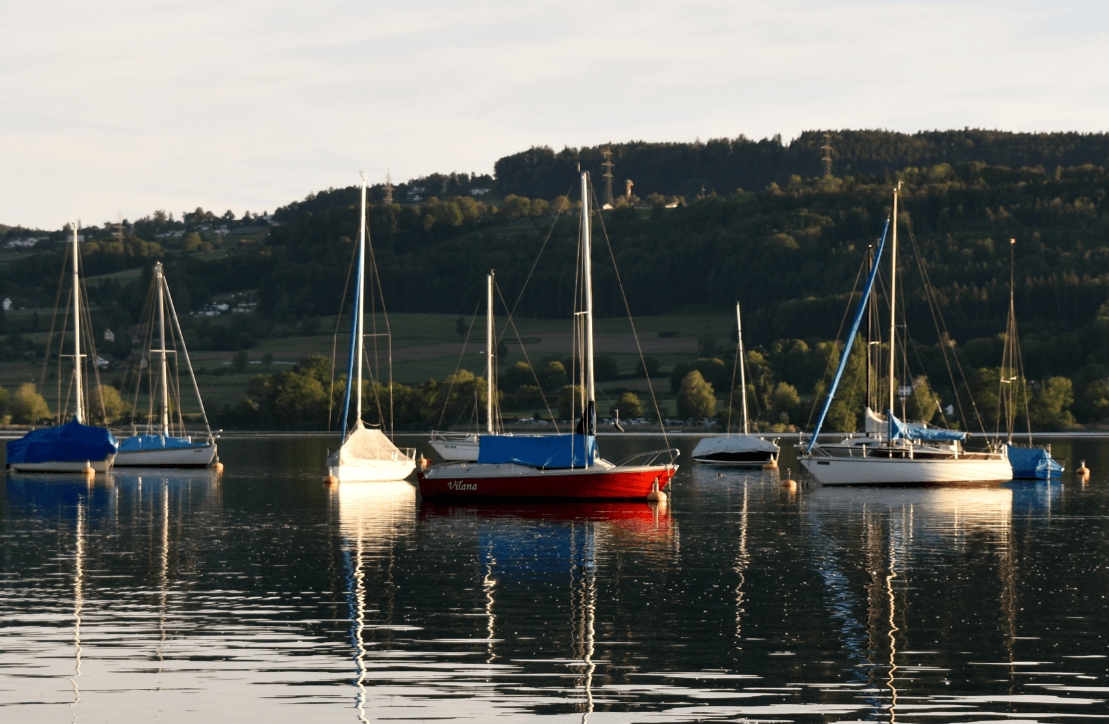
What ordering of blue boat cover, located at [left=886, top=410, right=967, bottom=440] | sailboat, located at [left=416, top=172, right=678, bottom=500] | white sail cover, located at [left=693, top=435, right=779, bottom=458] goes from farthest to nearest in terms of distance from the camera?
1. white sail cover, located at [left=693, top=435, right=779, bottom=458]
2. blue boat cover, located at [left=886, top=410, right=967, bottom=440]
3. sailboat, located at [left=416, top=172, right=678, bottom=500]

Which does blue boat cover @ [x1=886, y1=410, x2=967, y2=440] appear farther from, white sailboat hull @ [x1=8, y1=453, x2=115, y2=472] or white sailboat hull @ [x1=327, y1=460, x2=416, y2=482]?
white sailboat hull @ [x1=8, y1=453, x2=115, y2=472]

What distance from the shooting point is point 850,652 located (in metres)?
26.4

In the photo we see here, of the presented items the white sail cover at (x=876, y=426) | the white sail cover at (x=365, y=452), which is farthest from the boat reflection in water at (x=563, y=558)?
the white sail cover at (x=876, y=426)

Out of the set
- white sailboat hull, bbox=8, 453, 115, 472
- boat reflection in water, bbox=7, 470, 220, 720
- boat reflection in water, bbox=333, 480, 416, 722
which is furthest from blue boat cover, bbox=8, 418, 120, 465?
boat reflection in water, bbox=333, 480, 416, 722

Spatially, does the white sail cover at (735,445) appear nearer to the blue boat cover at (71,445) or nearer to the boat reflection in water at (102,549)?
the boat reflection in water at (102,549)

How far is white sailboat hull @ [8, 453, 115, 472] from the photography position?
3684 inches

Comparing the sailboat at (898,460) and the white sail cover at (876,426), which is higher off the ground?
the white sail cover at (876,426)

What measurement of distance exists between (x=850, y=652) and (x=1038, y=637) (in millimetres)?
4623

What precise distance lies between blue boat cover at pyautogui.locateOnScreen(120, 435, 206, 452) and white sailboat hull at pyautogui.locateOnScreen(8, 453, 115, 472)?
7.63 metres

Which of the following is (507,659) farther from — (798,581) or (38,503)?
(38,503)

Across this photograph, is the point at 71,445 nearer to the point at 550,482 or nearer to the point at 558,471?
the point at 550,482

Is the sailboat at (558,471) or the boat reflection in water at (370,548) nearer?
the boat reflection in water at (370,548)

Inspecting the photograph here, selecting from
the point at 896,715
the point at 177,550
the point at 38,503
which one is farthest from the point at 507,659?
the point at 38,503

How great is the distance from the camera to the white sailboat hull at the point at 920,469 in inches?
3046
